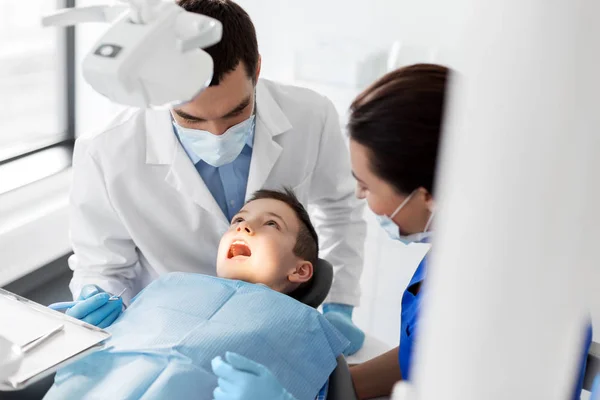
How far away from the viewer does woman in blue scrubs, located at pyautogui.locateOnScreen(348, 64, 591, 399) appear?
1.12 metres

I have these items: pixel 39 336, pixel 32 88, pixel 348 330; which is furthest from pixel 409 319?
pixel 32 88

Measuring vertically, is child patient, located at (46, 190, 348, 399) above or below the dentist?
below

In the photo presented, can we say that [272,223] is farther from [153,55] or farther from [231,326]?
[153,55]

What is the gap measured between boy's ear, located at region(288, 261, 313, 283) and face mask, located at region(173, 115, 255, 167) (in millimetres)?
330

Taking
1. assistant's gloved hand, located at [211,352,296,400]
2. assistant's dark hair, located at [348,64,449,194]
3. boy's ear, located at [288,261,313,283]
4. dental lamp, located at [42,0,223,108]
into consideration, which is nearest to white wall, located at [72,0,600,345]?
boy's ear, located at [288,261,313,283]

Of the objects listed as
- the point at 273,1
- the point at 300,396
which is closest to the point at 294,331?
the point at 300,396

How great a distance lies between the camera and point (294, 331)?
143 cm

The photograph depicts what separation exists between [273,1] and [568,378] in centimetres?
258

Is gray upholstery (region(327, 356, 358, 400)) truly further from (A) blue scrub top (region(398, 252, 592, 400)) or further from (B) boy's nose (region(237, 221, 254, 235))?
(B) boy's nose (region(237, 221, 254, 235))

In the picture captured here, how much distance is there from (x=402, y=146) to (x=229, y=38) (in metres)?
0.56

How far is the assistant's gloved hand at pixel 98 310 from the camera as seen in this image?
146 centimetres

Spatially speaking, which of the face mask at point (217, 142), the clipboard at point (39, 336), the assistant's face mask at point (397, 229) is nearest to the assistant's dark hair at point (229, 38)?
the face mask at point (217, 142)

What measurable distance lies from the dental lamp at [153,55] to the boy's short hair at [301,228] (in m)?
0.92

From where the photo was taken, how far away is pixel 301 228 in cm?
175
